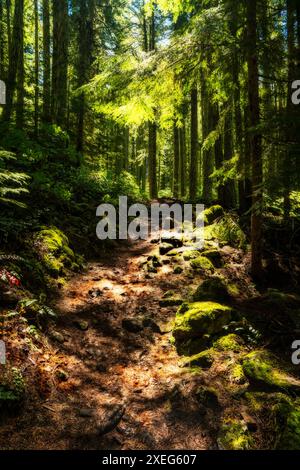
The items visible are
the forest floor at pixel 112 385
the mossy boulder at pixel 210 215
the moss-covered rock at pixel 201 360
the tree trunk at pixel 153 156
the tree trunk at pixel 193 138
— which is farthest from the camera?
the tree trunk at pixel 153 156

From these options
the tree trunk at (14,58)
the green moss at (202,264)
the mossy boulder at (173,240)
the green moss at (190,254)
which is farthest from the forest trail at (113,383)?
the tree trunk at (14,58)

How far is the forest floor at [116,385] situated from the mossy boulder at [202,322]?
308 millimetres

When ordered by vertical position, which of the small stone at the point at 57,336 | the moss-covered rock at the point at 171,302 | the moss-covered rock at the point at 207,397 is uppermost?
the moss-covered rock at the point at 171,302

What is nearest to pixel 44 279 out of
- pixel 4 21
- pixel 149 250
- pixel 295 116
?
pixel 149 250

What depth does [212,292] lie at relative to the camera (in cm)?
669

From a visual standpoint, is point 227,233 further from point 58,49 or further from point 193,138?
point 58,49

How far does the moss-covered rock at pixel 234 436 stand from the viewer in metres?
3.62

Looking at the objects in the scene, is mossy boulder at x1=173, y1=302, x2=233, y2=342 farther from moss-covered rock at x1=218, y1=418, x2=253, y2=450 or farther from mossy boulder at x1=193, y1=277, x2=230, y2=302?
moss-covered rock at x1=218, y1=418, x2=253, y2=450

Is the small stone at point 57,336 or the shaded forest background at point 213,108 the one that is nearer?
the small stone at point 57,336

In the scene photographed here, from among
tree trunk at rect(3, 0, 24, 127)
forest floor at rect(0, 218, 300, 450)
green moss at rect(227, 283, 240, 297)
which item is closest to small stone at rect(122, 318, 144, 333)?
forest floor at rect(0, 218, 300, 450)

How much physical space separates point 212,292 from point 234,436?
10.4 ft

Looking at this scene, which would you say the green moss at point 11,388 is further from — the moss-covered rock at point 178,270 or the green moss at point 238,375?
the moss-covered rock at point 178,270

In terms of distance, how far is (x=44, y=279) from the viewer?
6586 millimetres

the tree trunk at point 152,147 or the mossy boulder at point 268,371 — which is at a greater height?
the tree trunk at point 152,147
